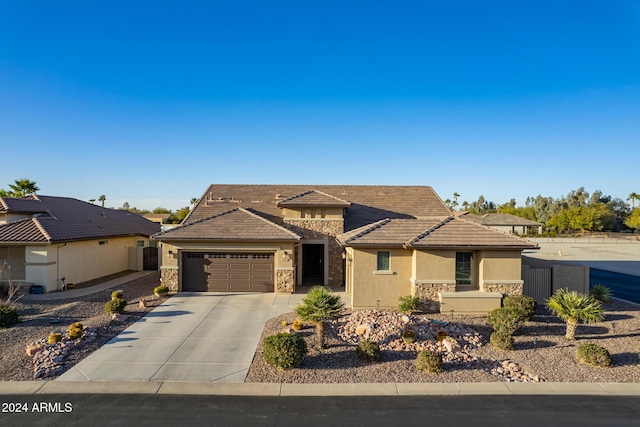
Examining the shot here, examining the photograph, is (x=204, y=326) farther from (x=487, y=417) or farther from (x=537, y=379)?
(x=537, y=379)

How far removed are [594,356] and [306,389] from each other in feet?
27.4

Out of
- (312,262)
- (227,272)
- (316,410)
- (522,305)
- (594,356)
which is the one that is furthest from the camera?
(312,262)

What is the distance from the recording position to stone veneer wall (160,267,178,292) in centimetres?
1766

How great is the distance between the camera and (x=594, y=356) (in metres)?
9.48

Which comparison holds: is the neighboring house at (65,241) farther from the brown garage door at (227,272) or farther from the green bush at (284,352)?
the green bush at (284,352)

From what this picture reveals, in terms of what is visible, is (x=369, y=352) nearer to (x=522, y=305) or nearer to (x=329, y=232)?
(x=522, y=305)

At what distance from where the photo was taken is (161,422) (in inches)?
275

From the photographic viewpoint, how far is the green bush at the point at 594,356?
944cm

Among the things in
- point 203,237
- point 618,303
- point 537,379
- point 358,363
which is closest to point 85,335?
point 203,237

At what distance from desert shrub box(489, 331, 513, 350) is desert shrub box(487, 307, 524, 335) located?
18.6 inches

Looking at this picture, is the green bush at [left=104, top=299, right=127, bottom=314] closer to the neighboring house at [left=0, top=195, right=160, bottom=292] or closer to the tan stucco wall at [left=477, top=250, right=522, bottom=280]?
the neighboring house at [left=0, top=195, right=160, bottom=292]

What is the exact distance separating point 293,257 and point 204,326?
6547 mm

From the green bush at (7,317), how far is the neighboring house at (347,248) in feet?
20.2

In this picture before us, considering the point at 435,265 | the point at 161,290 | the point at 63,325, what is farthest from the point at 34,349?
the point at 435,265
